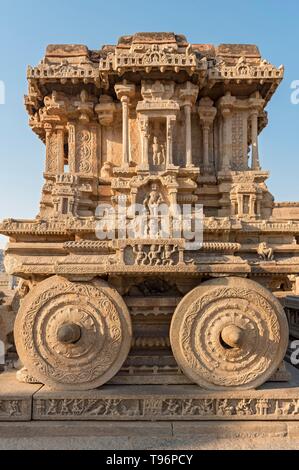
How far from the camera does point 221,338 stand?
4.31 m

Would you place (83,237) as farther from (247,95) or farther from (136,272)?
(247,95)

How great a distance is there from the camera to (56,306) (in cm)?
439

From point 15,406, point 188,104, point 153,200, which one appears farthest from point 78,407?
point 188,104

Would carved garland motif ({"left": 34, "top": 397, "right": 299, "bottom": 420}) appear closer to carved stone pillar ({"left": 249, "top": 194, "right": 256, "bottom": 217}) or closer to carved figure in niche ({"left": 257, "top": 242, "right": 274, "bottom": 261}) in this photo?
carved figure in niche ({"left": 257, "top": 242, "right": 274, "bottom": 261})

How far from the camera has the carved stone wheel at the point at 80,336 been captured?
432 centimetres

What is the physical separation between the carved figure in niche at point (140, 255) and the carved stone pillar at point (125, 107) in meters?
5.07

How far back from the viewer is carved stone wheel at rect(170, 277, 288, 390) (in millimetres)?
4324

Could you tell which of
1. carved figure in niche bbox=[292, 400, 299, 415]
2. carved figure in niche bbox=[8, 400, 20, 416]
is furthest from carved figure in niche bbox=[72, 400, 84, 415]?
carved figure in niche bbox=[292, 400, 299, 415]

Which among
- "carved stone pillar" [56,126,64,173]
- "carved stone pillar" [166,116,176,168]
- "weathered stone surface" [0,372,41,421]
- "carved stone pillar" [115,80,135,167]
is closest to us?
"weathered stone surface" [0,372,41,421]

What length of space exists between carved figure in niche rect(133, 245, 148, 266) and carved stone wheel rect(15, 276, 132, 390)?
1.87ft

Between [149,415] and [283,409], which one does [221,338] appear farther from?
[149,415]

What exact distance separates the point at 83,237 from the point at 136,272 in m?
3.17

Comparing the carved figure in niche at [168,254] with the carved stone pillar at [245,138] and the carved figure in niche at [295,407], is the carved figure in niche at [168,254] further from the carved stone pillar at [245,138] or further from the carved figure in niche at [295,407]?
the carved stone pillar at [245,138]

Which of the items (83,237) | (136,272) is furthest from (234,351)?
(83,237)
